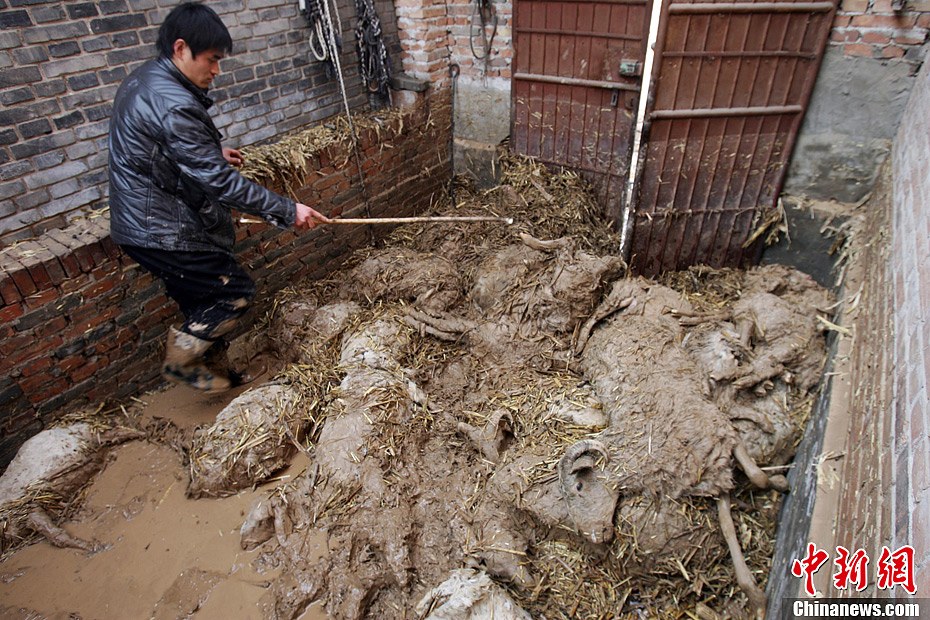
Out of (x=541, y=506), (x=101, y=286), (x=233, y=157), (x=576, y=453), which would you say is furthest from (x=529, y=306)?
(x=101, y=286)

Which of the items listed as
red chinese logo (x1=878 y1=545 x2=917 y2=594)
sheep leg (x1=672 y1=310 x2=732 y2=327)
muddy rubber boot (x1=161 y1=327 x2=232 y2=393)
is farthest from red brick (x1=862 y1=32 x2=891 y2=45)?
muddy rubber boot (x1=161 y1=327 x2=232 y2=393)

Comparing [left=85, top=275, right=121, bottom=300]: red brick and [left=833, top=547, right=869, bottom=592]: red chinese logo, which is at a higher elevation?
[left=85, top=275, right=121, bottom=300]: red brick

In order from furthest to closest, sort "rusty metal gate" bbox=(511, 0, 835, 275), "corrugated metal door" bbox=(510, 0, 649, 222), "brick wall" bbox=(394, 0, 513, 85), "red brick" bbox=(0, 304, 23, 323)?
"brick wall" bbox=(394, 0, 513, 85)
"corrugated metal door" bbox=(510, 0, 649, 222)
"rusty metal gate" bbox=(511, 0, 835, 275)
"red brick" bbox=(0, 304, 23, 323)

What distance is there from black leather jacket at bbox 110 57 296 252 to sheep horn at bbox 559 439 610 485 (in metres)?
2.04

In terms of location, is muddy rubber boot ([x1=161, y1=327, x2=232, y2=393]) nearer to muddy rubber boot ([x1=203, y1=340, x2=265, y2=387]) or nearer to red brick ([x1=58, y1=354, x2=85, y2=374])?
muddy rubber boot ([x1=203, y1=340, x2=265, y2=387])

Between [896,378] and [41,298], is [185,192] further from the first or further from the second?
[896,378]

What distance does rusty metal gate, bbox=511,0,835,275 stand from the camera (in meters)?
3.81

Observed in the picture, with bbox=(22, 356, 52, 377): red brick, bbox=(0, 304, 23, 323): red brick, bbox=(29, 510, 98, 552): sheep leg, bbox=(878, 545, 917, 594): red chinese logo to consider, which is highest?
bbox=(878, 545, 917, 594): red chinese logo

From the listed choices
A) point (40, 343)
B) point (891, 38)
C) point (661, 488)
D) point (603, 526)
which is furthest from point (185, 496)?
point (891, 38)

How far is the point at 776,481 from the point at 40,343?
13.6 feet

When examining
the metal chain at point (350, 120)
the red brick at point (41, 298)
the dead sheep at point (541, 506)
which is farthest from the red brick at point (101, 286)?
the dead sheep at point (541, 506)

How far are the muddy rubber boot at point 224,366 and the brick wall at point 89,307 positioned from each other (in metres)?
0.37

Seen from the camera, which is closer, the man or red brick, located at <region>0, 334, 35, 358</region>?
the man

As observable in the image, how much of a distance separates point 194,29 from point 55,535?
2.72m
